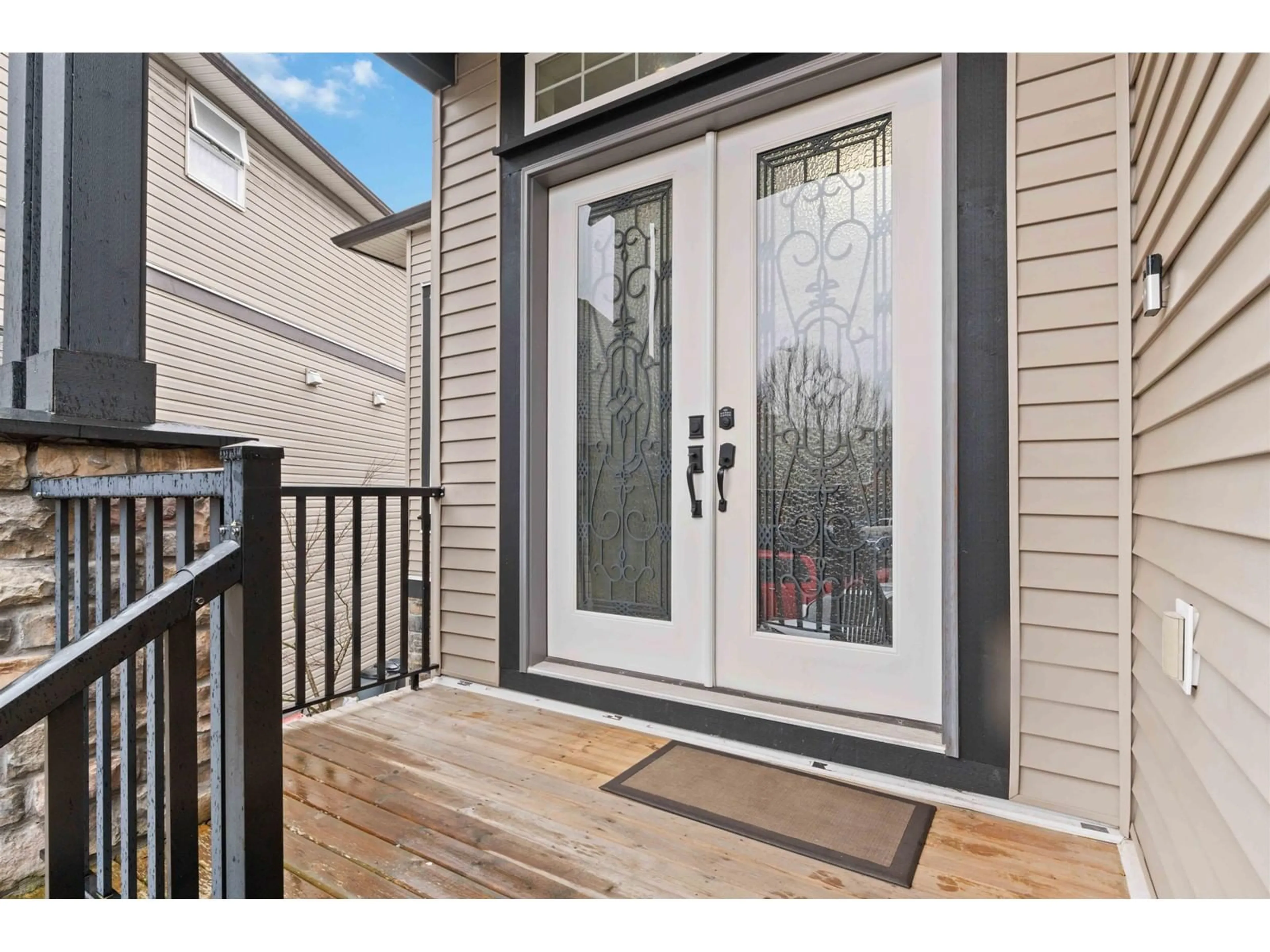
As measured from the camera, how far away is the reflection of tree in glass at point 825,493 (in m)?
2.08

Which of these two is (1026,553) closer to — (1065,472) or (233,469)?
(1065,472)

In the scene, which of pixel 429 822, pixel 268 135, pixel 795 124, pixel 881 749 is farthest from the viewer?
pixel 268 135

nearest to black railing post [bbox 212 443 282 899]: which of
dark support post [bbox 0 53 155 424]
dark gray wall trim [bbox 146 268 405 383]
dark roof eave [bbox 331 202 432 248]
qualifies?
dark support post [bbox 0 53 155 424]

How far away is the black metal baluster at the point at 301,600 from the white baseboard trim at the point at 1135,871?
2456mm

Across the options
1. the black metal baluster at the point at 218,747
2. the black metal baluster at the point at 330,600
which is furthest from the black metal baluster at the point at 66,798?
the black metal baluster at the point at 330,600

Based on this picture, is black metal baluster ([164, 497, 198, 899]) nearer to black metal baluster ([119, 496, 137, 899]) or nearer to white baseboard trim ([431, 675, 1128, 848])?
black metal baluster ([119, 496, 137, 899])

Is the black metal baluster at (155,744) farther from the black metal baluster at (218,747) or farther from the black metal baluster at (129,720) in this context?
the black metal baluster at (218,747)

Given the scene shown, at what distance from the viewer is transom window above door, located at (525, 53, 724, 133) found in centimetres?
245

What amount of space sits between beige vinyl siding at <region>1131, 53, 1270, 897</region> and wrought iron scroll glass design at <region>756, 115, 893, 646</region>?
682mm

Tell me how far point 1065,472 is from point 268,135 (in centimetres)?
732
